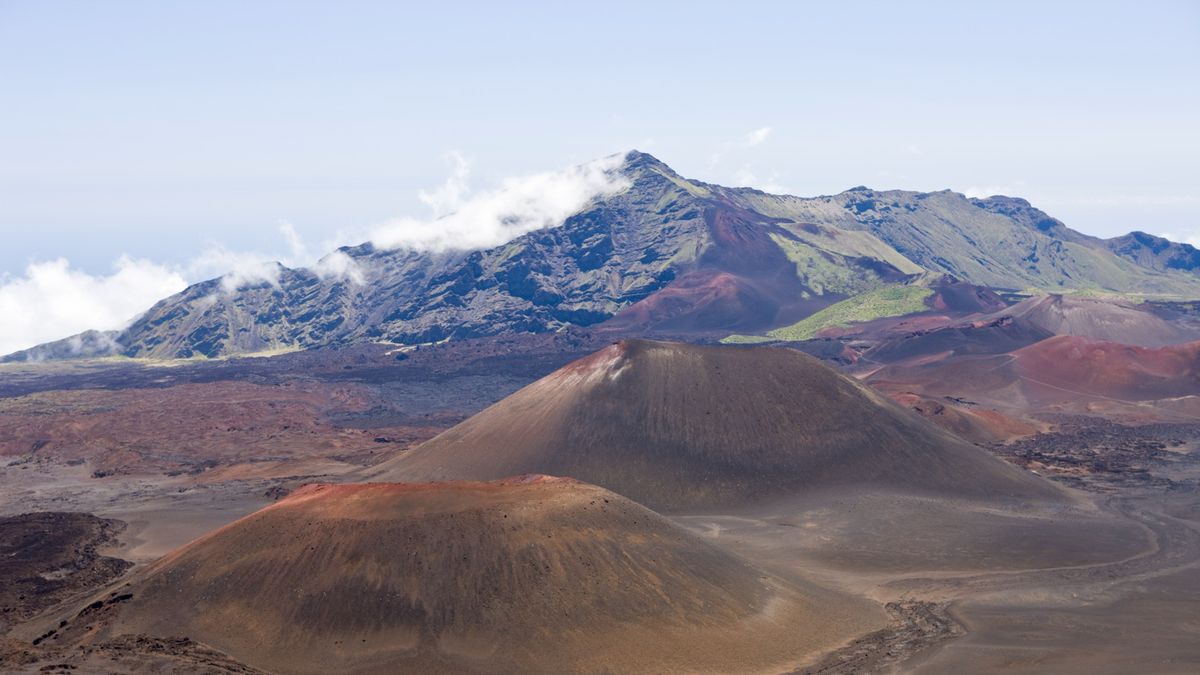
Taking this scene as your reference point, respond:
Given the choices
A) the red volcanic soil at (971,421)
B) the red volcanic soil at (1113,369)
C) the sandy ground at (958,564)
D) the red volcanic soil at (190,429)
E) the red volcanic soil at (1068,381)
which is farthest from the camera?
the red volcanic soil at (1113,369)

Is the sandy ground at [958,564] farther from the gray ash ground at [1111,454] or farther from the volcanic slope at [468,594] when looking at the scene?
the volcanic slope at [468,594]

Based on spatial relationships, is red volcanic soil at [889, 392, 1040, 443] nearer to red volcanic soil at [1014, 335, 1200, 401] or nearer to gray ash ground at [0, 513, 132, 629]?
red volcanic soil at [1014, 335, 1200, 401]

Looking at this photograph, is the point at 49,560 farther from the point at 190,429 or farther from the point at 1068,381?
the point at 1068,381

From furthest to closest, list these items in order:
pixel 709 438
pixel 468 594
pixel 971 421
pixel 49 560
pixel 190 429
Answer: pixel 190 429 → pixel 971 421 → pixel 709 438 → pixel 49 560 → pixel 468 594

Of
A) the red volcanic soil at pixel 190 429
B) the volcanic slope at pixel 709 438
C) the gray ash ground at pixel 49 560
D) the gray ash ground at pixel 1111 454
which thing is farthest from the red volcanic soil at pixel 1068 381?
the gray ash ground at pixel 49 560

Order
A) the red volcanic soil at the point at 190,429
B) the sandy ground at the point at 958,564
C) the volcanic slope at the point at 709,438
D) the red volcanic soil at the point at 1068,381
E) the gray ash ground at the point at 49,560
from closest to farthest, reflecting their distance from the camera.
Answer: the sandy ground at the point at 958,564, the gray ash ground at the point at 49,560, the volcanic slope at the point at 709,438, the red volcanic soil at the point at 190,429, the red volcanic soil at the point at 1068,381

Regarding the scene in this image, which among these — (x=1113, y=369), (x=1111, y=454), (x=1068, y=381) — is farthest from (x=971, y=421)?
(x=1113, y=369)
